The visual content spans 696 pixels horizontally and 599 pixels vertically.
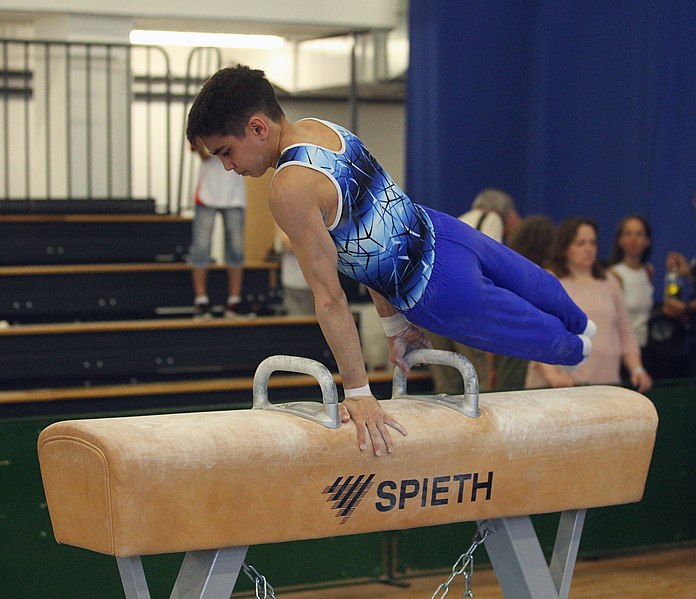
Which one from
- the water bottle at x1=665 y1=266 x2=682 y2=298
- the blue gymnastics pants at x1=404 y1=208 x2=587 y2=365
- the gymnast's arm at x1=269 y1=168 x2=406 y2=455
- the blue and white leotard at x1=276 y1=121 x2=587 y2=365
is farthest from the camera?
the water bottle at x1=665 y1=266 x2=682 y2=298

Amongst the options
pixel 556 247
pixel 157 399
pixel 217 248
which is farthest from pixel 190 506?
pixel 217 248

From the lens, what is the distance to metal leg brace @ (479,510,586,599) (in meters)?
2.96

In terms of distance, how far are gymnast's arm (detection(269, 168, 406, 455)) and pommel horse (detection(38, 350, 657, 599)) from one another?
0.05 metres

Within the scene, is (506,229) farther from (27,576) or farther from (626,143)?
(27,576)

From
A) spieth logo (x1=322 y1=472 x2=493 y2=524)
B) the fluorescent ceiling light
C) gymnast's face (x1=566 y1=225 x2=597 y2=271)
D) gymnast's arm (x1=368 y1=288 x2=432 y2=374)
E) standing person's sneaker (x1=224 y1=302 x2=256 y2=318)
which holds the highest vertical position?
the fluorescent ceiling light

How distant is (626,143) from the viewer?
7.38m

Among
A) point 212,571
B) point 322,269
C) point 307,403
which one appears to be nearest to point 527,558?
point 307,403

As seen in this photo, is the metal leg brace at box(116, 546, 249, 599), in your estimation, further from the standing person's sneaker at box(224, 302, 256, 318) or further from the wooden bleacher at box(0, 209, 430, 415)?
the standing person's sneaker at box(224, 302, 256, 318)

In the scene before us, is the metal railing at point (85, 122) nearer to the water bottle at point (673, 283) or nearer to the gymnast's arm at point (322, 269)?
the water bottle at point (673, 283)

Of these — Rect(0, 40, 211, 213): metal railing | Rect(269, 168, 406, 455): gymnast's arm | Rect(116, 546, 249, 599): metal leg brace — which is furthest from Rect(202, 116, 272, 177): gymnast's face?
Rect(0, 40, 211, 213): metal railing

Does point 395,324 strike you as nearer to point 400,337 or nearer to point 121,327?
point 400,337

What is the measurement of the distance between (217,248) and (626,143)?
631 centimetres

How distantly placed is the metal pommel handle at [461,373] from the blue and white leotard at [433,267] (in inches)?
2.5

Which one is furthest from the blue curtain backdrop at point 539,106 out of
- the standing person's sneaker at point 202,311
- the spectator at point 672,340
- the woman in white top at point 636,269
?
the standing person's sneaker at point 202,311
